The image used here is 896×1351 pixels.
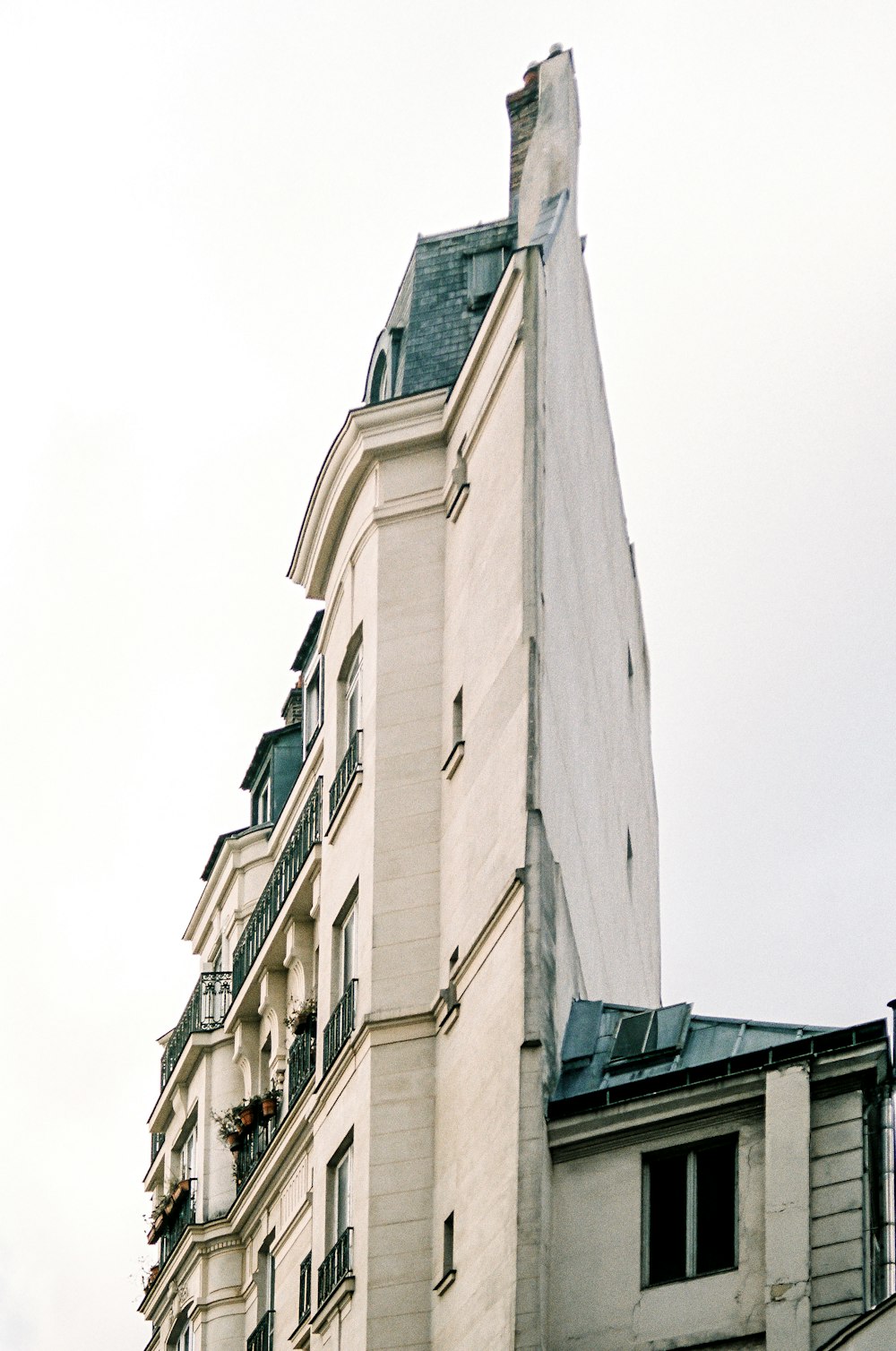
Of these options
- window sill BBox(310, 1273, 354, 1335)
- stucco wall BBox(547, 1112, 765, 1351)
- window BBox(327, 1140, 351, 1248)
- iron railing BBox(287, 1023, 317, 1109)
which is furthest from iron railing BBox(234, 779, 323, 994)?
stucco wall BBox(547, 1112, 765, 1351)

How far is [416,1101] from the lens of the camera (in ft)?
105

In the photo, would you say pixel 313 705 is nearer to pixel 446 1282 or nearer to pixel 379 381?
pixel 379 381

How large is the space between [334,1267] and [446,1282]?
270 cm

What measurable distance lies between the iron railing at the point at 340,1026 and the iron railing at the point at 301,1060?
6.16 feet

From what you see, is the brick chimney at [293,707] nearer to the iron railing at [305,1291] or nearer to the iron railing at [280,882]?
the iron railing at [280,882]

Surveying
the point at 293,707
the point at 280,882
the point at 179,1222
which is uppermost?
the point at 293,707

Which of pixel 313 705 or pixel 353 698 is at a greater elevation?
pixel 313 705

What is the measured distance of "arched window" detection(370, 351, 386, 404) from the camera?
40281mm

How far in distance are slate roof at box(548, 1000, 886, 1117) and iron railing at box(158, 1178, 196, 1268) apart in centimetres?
1346

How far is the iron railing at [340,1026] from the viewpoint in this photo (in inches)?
1352

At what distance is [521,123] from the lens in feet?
140

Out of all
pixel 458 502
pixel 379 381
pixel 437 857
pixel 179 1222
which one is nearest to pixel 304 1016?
pixel 437 857

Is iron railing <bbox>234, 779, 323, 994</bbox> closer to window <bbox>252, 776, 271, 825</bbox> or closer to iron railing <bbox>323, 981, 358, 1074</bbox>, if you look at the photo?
window <bbox>252, 776, 271, 825</bbox>

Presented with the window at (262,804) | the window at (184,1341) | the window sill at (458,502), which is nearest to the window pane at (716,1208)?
the window sill at (458,502)
